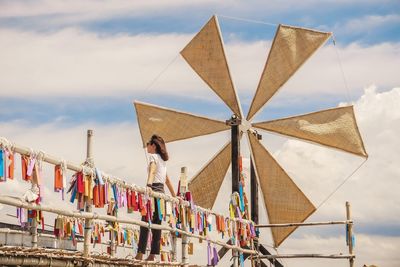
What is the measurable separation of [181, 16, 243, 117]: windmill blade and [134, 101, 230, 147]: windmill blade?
2.34ft

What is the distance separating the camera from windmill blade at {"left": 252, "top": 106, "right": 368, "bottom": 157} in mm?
16656

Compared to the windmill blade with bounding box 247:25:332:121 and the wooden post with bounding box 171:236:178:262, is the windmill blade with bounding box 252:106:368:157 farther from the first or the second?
the wooden post with bounding box 171:236:178:262

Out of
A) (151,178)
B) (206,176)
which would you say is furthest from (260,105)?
(151,178)

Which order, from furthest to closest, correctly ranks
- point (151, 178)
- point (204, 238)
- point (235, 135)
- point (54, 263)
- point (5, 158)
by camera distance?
point (235, 135)
point (204, 238)
point (151, 178)
point (54, 263)
point (5, 158)

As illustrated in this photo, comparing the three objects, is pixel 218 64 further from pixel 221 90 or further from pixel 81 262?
pixel 81 262

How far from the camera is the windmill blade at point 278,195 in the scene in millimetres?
16891

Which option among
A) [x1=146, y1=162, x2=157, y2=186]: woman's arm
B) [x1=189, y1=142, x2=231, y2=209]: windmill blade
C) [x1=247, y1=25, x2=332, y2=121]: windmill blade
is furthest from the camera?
[x1=189, y1=142, x2=231, y2=209]: windmill blade

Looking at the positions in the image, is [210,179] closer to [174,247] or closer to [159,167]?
[174,247]

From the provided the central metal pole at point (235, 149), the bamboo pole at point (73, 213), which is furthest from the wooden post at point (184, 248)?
the central metal pole at point (235, 149)

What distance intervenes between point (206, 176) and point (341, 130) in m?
3.16

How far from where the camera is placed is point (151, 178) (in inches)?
402

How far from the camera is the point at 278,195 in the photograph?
17.0 meters

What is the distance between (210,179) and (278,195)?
1.56 meters

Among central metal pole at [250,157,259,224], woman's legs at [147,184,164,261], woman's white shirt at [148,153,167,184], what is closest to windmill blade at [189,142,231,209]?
central metal pole at [250,157,259,224]
